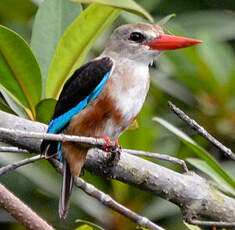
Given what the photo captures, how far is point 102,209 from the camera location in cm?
353

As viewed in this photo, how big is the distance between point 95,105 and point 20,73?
0.36 m

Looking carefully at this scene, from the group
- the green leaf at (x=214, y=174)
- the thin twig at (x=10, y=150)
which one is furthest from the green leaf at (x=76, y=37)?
the green leaf at (x=214, y=174)

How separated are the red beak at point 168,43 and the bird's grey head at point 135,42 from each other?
0.06 ft

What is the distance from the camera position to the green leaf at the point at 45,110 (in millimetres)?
3068

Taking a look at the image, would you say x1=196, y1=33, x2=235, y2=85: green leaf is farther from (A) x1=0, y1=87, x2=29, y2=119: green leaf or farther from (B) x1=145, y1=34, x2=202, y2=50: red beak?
(A) x1=0, y1=87, x2=29, y2=119: green leaf

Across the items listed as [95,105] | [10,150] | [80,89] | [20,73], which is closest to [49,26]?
[20,73]

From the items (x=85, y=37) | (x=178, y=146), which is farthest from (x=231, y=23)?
(x=85, y=37)

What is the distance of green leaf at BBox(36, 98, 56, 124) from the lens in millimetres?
3068

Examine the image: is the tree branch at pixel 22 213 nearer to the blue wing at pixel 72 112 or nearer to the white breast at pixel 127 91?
the blue wing at pixel 72 112

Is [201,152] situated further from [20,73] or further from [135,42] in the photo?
[20,73]

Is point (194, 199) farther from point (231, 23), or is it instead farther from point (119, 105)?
point (231, 23)

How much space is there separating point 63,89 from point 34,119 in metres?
0.17

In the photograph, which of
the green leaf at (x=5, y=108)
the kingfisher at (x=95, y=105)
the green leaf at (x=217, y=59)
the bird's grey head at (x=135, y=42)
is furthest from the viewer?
the green leaf at (x=217, y=59)

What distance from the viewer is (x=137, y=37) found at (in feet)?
11.0
